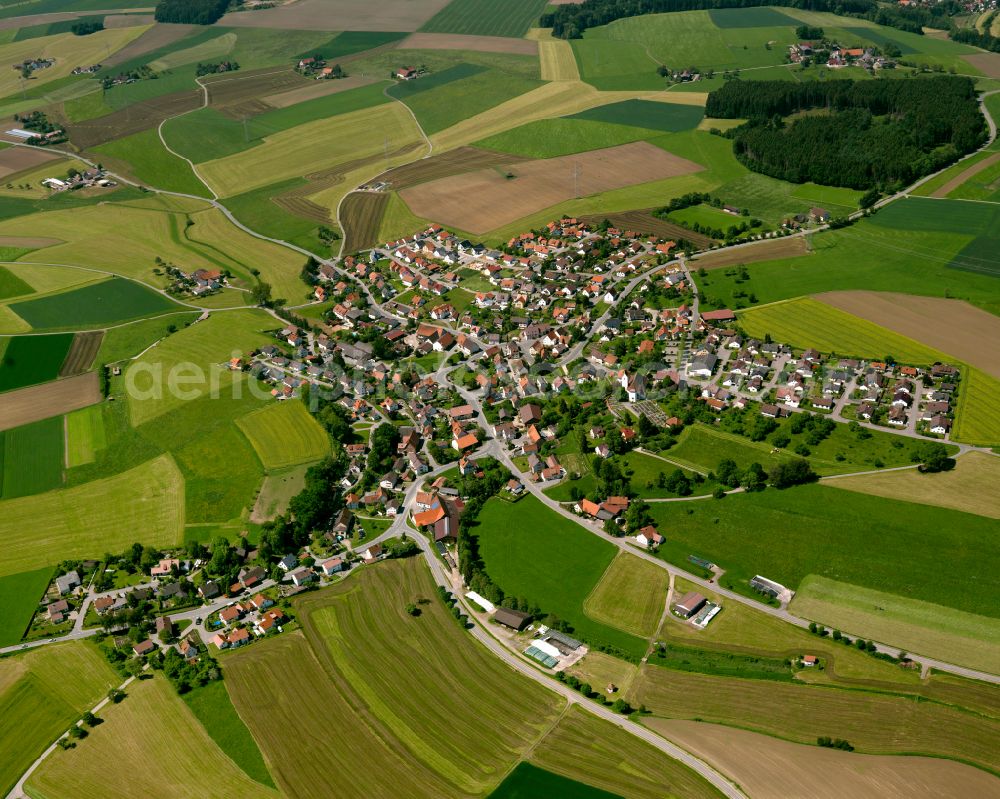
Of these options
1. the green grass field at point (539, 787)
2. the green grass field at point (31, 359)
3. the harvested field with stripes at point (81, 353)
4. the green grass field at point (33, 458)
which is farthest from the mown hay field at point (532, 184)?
the green grass field at point (539, 787)

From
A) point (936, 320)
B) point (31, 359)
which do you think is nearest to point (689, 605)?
point (936, 320)

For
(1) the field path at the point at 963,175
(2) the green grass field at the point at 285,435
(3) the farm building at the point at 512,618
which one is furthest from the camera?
(1) the field path at the point at 963,175

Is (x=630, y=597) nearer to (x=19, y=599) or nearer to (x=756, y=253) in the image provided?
(x=19, y=599)

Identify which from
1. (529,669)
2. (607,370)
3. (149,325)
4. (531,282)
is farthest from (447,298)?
(529,669)

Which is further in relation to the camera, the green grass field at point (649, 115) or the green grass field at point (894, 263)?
the green grass field at point (649, 115)

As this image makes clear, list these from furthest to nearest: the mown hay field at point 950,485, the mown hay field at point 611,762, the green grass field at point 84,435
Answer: the green grass field at point 84,435
the mown hay field at point 950,485
the mown hay field at point 611,762

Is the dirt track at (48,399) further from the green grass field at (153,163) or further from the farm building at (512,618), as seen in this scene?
the green grass field at (153,163)
